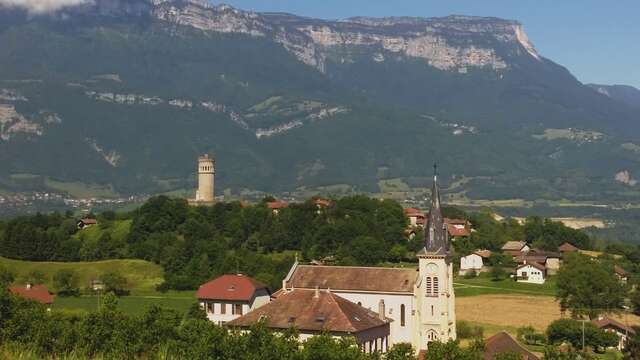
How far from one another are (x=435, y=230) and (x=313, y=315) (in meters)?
13.4

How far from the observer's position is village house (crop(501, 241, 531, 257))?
13288 cm

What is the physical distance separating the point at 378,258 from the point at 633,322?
28718 millimetres

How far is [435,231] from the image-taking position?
73812mm

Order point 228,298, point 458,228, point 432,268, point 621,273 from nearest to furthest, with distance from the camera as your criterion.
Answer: point 432,268 → point 228,298 → point 621,273 → point 458,228

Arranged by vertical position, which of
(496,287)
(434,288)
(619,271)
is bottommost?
(496,287)

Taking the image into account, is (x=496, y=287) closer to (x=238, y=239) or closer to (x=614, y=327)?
(x=614, y=327)

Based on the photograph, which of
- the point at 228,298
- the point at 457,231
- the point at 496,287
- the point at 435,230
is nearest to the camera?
the point at 435,230

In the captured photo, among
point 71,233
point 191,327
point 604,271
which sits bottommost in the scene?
point 71,233

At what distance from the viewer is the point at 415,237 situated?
12225 centimetres

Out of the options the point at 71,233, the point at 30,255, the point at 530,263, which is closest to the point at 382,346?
the point at 530,263

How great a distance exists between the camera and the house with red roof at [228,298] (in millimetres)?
83938

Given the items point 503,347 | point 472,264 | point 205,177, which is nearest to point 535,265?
point 472,264

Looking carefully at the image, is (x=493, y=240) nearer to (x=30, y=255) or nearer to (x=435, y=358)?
(x=30, y=255)

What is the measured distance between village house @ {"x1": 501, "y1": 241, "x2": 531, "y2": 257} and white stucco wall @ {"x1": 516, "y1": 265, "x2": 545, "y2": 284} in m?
10.7
